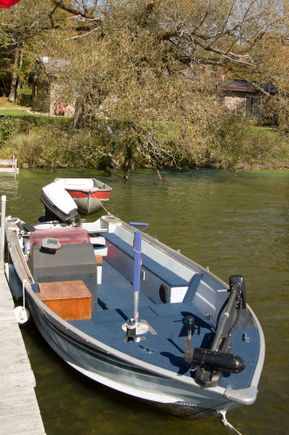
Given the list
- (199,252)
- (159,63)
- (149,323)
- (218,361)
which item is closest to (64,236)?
(149,323)

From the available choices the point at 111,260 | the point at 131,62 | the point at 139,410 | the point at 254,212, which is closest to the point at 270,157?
the point at 131,62

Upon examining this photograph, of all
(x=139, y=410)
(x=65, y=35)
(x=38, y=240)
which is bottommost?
(x=139, y=410)

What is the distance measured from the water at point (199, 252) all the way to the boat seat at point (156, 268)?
1769 mm

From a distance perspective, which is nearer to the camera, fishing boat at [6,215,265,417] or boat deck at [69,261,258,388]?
fishing boat at [6,215,265,417]

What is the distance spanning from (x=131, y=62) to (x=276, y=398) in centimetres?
2044

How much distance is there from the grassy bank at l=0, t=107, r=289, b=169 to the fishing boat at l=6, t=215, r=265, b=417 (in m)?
16.2

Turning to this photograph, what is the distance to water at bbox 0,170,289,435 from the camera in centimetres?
709

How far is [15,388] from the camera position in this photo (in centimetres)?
661

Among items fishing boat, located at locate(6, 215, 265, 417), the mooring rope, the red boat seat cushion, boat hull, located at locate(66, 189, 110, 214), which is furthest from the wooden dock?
boat hull, located at locate(66, 189, 110, 214)

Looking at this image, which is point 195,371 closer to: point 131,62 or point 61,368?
point 61,368

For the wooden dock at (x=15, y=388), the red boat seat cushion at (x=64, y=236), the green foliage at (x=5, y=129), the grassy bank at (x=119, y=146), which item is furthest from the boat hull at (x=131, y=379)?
the green foliage at (x=5, y=129)

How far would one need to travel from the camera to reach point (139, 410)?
723 cm

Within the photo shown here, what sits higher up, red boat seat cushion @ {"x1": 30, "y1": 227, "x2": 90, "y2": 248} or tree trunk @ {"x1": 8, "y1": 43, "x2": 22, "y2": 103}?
tree trunk @ {"x1": 8, "y1": 43, "x2": 22, "y2": 103}

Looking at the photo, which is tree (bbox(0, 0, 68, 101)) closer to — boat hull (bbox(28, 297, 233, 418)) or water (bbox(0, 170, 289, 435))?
water (bbox(0, 170, 289, 435))
